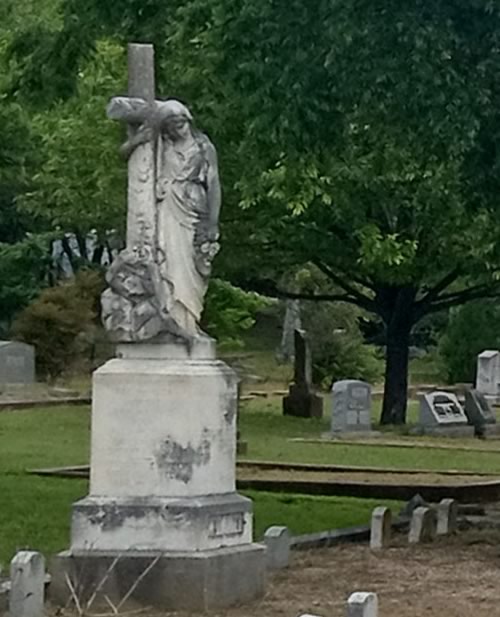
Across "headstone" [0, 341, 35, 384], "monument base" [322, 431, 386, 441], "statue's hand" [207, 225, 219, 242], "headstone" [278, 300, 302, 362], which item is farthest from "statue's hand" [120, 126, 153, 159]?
"headstone" [278, 300, 302, 362]

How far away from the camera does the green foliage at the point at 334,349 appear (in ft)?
156

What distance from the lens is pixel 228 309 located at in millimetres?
38469

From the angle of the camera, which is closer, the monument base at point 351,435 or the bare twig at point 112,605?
the bare twig at point 112,605

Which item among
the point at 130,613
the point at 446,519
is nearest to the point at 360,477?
the point at 446,519

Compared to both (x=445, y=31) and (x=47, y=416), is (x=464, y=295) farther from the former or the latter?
(x=445, y=31)

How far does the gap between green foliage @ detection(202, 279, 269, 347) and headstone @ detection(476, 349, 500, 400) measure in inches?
335

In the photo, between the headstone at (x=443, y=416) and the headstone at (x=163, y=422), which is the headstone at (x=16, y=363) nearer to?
the headstone at (x=443, y=416)

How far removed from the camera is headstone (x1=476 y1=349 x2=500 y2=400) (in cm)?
4684

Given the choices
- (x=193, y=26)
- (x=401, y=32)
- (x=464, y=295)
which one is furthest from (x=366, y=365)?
(x=401, y=32)

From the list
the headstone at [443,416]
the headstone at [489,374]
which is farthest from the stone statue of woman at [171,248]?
the headstone at [489,374]

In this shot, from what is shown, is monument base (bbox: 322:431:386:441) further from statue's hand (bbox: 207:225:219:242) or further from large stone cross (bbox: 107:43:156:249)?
large stone cross (bbox: 107:43:156:249)

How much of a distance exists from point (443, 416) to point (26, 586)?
23.9 meters

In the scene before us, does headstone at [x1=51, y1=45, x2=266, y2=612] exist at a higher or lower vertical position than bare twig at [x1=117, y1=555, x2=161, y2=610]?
higher

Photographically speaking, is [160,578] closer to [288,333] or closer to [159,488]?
[159,488]
